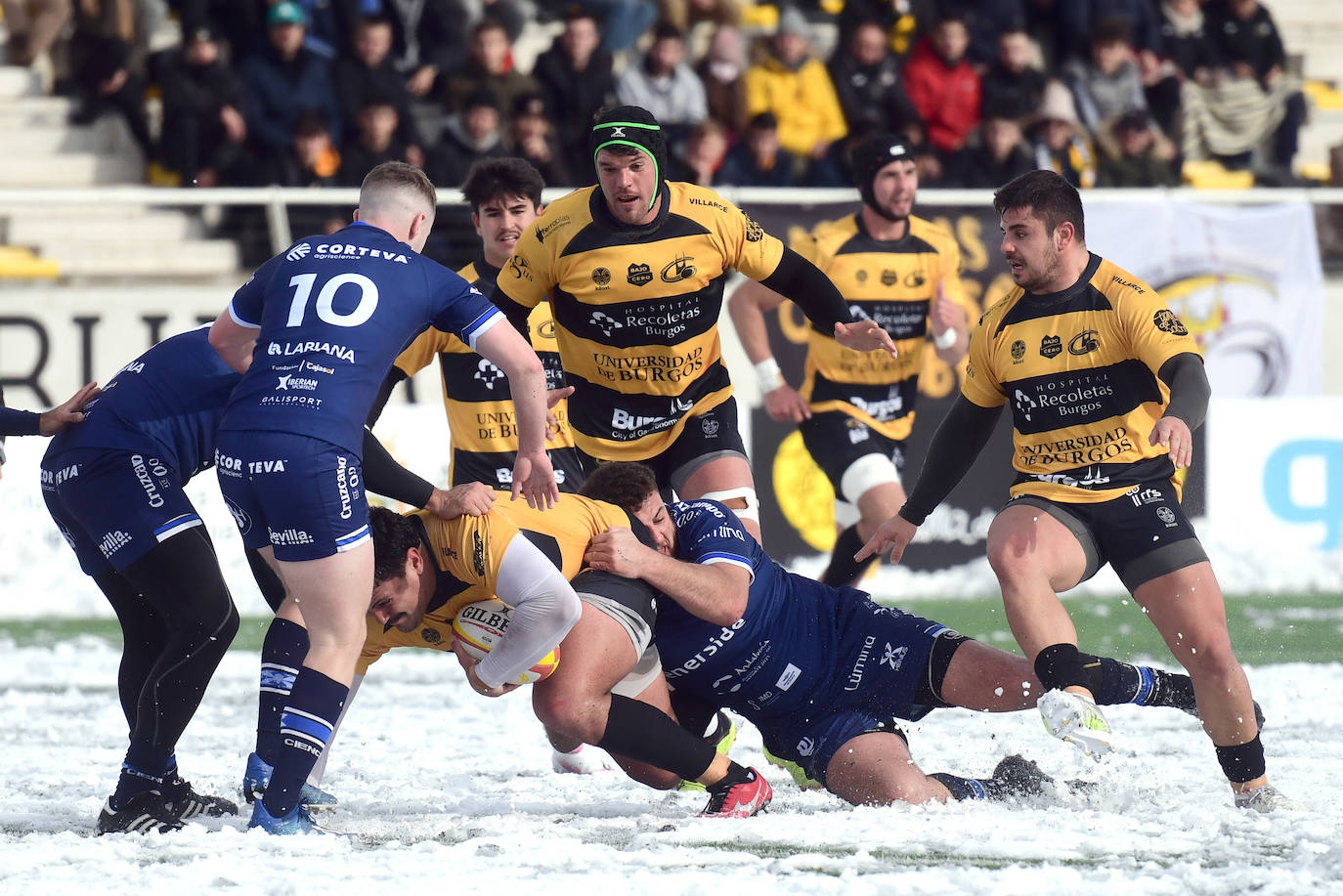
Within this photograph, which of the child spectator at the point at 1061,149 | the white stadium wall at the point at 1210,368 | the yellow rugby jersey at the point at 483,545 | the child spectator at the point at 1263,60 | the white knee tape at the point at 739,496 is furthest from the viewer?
the child spectator at the point at 1263,60

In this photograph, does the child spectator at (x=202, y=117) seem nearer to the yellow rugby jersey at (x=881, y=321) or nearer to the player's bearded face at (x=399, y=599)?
the yellow rugby jersey at (x=881, y=321)

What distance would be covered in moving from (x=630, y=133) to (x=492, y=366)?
1.34 m

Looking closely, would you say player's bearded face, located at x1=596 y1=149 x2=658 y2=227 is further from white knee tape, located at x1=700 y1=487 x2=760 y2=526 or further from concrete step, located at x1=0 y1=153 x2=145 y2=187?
concrete step, located at x1=0 y1=153 x2=145 y2=187

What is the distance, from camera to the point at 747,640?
5324 mm

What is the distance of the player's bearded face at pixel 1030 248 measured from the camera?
18.2 ft

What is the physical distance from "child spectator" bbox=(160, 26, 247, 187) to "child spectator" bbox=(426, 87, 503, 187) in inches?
58.5

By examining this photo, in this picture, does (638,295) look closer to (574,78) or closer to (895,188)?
(895,188)

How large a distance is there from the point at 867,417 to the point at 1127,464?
317cm

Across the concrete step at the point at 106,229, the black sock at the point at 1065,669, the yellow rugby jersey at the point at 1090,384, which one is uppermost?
the concrete step at the point at 106,229

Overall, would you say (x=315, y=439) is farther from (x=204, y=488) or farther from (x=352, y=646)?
(x=204, y=488)

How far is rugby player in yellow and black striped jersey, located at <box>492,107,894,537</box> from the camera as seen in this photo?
6527mm

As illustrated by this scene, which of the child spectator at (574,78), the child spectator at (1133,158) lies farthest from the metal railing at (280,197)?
the child spectator at (1133,158)

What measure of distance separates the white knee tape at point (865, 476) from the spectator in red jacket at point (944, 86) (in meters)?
6.26

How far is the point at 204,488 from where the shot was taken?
431 inches
